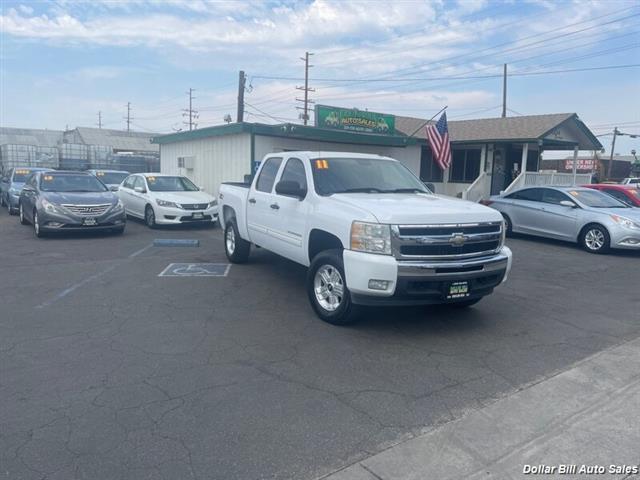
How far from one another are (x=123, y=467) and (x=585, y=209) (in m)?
11.8

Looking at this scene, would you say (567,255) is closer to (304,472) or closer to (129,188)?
(304,472)

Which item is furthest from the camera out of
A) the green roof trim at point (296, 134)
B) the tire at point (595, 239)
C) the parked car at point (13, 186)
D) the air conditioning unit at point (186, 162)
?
the air conditioning unit at point (186, 162)

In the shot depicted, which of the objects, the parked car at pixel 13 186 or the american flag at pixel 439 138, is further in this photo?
the american flag at pixel 439 138

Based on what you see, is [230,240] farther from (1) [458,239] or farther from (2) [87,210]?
(1) [458,239]

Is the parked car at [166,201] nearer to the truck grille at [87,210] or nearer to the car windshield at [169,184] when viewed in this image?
the car windshield at [169,184]

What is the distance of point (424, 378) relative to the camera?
14.9 feet

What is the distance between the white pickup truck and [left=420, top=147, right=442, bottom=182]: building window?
60.8ft

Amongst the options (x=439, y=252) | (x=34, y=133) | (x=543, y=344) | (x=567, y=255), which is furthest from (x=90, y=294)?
(x=34, y=133)

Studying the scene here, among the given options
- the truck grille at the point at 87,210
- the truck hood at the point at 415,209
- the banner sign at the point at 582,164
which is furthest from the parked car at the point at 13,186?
the banner sign at the point at 582,164

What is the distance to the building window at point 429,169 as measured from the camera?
1000 inches

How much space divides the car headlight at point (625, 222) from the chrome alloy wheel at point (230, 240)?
8263mm

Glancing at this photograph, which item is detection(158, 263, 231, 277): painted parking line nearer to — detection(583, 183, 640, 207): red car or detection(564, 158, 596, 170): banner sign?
detection(583, 183, 640, 207): red car

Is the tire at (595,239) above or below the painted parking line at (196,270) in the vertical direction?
above

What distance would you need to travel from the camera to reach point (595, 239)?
38.9 ft
